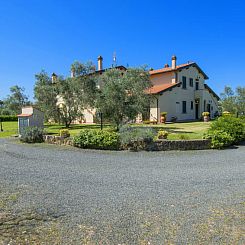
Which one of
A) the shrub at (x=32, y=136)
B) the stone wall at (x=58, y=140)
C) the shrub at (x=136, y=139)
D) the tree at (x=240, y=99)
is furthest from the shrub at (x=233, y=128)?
the tree at (x=240, y=99)

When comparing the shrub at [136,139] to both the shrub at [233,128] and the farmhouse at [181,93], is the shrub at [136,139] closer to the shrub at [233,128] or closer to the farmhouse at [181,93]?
the shrub at [233,128]

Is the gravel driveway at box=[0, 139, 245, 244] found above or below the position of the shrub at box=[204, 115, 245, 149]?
below

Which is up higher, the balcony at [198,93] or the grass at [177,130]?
the balcony at [198,93]

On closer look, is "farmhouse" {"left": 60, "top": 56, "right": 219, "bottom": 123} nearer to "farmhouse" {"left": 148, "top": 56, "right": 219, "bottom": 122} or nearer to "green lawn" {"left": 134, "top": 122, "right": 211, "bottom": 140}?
"farmhouse" {"left": 148, "top": 56, "right": 219, "bottom": 122}

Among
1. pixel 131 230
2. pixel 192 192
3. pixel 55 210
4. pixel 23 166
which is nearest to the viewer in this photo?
pixel 131 230

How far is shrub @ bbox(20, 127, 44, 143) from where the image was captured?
14.5m

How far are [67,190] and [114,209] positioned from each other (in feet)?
5.39

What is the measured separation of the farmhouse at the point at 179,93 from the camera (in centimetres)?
2667

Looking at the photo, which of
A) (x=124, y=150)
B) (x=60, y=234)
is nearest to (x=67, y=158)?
(x=124, y=150)

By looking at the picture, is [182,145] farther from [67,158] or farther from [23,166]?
[23,166]

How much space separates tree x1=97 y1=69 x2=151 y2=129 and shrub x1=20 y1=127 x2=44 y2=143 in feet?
16.1

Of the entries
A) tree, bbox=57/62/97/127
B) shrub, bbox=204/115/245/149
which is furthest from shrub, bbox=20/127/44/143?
shrub, bbox=204/115/245/149

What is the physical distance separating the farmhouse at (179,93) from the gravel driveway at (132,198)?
17.5 metres

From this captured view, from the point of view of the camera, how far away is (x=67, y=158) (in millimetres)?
9875
